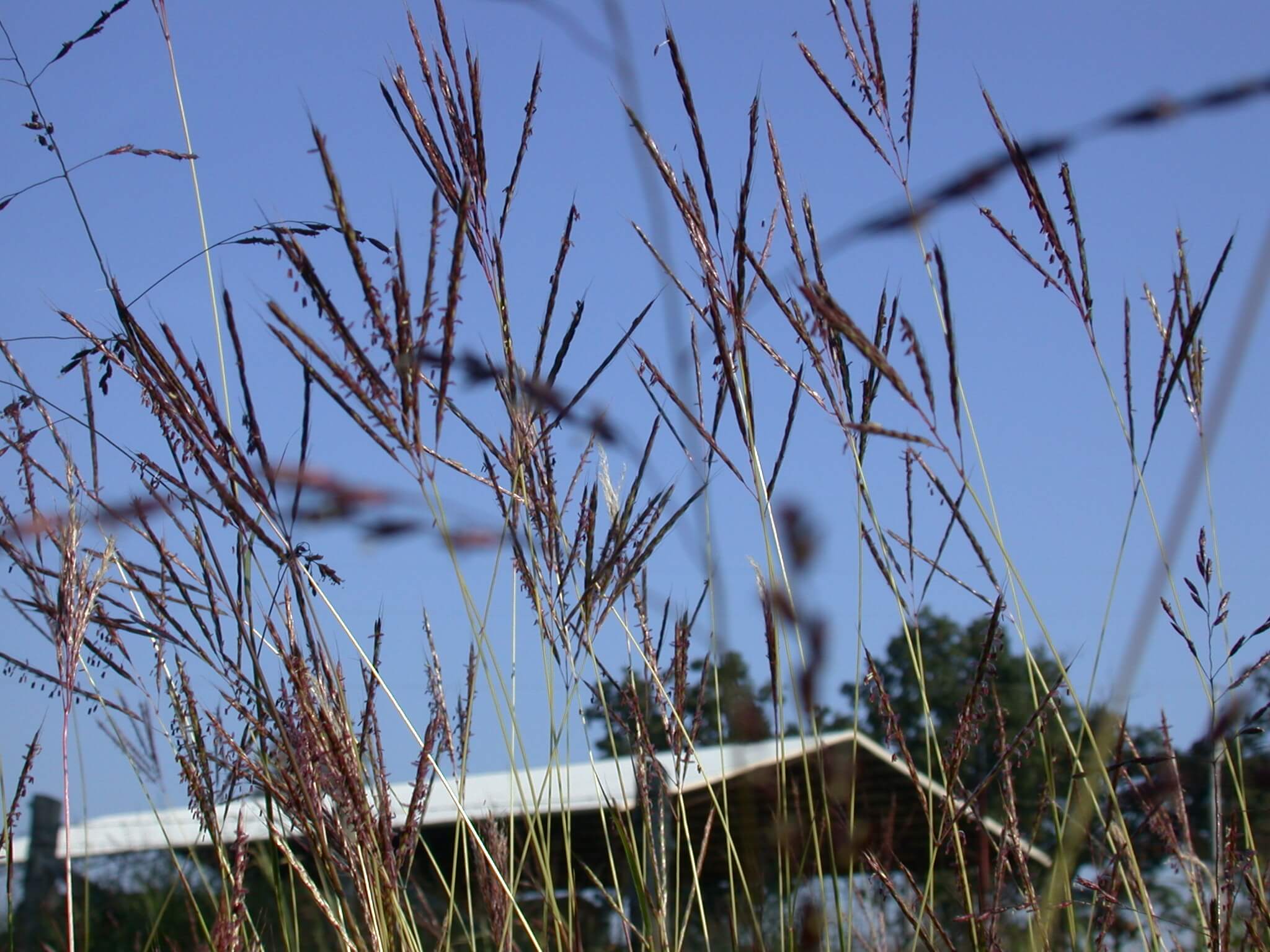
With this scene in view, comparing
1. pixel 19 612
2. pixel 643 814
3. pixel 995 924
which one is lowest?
pixel 995 924

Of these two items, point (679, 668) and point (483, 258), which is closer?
point (483, 258)

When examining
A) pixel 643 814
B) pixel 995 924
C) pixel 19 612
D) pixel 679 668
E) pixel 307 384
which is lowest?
pixel 995 924

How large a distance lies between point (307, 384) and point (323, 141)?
0.20 metres

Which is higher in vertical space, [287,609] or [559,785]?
[287,609]

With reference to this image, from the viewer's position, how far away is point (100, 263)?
3.74 feet

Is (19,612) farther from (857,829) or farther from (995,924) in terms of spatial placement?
(995,924)

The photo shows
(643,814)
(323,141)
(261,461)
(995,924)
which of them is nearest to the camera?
(323,141)

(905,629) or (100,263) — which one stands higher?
(100,263)

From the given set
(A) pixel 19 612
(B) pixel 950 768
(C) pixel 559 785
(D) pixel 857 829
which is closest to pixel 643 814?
(C) pixel 559 785

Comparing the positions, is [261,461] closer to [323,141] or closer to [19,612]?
[323,141]

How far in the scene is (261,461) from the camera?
39.9 inches

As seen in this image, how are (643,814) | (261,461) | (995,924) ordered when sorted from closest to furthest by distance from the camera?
1. (261,461)
2. (995,924)
3. (643,814)

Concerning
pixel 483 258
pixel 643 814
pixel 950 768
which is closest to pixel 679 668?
pixel 643 814

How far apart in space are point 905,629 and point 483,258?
62cm
